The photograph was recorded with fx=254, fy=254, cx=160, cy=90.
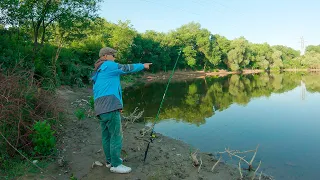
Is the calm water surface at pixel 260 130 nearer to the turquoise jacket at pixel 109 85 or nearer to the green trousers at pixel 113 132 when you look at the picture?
the green trousers at pixel 113 132

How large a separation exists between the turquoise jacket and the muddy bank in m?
1.17

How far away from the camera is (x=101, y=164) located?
186 inches

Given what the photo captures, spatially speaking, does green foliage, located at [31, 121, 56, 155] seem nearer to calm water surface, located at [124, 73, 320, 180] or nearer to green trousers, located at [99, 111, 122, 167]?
green trousers, located at [99, 111, 122, 167]

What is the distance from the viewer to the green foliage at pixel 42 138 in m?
4.53

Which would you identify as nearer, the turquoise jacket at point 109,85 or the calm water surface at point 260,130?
the turquoise jacket at point 109,85

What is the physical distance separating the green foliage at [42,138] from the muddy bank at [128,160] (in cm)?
33

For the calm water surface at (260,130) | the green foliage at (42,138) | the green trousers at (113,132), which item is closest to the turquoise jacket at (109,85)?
the green trousers at (113,132)

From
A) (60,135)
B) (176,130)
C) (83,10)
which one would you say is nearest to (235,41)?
(83,10)

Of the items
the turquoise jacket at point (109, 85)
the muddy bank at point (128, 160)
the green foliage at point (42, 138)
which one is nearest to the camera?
the turquoise jacket at point (109, 85)

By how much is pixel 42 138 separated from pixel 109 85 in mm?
1592

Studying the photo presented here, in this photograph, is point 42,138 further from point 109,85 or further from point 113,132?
point 109,85

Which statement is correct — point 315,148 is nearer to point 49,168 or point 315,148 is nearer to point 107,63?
point 107,63

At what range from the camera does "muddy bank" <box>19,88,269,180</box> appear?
4.41 metres

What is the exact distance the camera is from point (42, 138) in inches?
179
